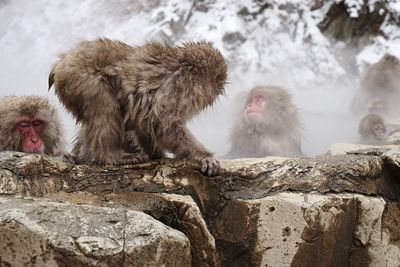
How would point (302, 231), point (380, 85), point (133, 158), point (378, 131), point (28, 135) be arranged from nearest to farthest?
point (302, 231) → point (133, 158) → point (28, 135) → point (378, 131) → point (380, 85)

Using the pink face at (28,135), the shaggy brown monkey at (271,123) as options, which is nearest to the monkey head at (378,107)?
the shaggy brown monkey at (271,123)

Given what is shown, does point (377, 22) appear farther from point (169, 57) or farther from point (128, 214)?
point (128, 214)

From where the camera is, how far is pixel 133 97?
135 inches

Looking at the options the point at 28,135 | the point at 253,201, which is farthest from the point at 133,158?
the point at 28,135

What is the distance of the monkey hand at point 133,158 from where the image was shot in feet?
11.1

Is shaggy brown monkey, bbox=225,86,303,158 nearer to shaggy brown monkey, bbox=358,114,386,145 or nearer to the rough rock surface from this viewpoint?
shaggy brown monkey, bbox=358,114,386,145

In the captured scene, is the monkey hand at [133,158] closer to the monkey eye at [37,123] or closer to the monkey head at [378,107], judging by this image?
the monkey eye at [37,123]

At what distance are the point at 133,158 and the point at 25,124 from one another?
1.05 metres

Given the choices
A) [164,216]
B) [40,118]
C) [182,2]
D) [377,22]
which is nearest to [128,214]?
[164,216]

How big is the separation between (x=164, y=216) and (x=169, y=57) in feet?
3.09

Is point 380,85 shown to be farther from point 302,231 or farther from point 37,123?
point 302,231

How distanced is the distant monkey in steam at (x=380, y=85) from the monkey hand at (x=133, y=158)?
5903 mm

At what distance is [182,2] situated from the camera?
31.7 feet

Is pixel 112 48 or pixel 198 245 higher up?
pixel 112 48
